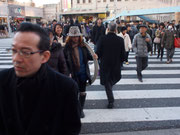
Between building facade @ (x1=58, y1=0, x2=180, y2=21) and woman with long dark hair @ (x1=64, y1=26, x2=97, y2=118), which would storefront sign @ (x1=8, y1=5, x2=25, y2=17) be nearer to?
building facade @ (x1=58, y1=0, x2=180, y2=21)

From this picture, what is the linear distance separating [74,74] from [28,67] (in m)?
2.53

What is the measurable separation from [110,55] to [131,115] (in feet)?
4.45

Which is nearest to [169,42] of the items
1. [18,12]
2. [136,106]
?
[136,106]

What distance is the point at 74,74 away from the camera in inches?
157

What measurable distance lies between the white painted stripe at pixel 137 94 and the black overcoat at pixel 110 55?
2.82 feet

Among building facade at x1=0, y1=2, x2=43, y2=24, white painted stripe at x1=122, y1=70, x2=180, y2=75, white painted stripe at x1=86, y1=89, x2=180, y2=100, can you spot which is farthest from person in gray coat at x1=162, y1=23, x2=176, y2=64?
building facade at x1=0, y1=2, x2=43, y2=24

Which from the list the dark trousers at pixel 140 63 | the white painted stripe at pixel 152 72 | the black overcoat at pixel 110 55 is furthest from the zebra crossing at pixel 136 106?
the black overcoat at pixel 110 55

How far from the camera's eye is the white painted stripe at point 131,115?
4.08 metres

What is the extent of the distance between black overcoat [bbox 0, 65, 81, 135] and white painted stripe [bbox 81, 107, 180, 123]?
2536 millimetres

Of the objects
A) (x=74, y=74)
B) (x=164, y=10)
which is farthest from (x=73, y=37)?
(x=164, y=10)

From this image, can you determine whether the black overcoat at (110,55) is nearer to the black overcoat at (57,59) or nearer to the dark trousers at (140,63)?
the black overcoat at (57,59)

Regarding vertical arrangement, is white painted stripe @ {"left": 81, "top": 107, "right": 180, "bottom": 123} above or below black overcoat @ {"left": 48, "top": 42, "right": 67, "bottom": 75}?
below

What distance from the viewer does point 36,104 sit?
1.49 meters

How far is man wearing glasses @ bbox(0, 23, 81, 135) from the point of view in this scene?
145cm
